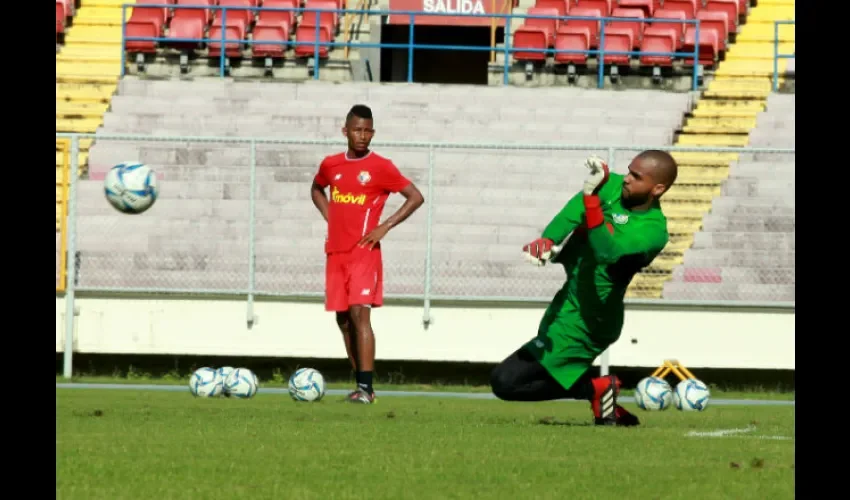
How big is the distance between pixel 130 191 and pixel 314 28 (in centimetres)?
1101

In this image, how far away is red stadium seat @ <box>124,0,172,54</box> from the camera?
74.5 ft

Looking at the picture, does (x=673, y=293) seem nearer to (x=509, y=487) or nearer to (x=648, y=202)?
(x=648, y=202)

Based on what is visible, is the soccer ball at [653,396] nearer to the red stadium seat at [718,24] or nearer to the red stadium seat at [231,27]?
the red stadium seat at [718,24]

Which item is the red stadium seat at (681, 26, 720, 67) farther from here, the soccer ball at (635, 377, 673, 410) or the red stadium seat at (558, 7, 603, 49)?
the soccer ball at (635, 377, 673, 410)

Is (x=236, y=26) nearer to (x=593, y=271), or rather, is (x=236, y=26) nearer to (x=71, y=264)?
(x=71, y=264)

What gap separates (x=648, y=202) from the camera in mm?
8828

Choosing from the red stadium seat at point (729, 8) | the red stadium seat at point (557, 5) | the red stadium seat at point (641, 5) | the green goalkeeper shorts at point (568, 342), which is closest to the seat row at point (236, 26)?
the red stadium seat at point (557, 5)

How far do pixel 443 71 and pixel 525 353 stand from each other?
2067cm

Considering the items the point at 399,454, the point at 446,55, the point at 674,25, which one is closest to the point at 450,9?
the point at 446,55

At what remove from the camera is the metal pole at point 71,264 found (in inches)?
594

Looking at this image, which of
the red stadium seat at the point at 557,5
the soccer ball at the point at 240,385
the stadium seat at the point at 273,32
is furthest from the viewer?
the red stadium seat at the point at 557,5

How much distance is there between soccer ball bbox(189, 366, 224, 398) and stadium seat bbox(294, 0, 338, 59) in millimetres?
10687

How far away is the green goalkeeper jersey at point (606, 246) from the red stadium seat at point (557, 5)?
14974 mm
